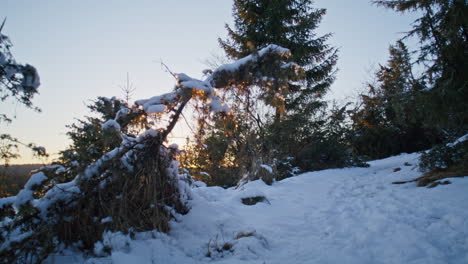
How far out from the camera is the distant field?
7.54ft

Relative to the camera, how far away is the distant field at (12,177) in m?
2.30

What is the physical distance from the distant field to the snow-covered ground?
1099 mm

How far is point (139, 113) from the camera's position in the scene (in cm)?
253

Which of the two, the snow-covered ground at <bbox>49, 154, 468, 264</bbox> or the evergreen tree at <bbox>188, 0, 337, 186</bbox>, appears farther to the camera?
the evergreen tree at <bbox>188, 0, 337, 186</bbox>

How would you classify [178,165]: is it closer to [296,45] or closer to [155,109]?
[155,109]

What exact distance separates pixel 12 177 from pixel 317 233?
3559mm

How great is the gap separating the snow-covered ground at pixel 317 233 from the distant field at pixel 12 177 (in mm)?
1099

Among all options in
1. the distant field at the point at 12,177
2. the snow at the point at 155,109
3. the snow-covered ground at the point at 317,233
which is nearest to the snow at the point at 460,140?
the snow-covered ground at the point at 317,233

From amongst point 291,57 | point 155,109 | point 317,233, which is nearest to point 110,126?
point 155,109

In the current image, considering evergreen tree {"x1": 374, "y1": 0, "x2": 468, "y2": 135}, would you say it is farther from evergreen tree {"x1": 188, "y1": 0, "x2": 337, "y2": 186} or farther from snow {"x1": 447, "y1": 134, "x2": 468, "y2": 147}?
evergreen tree {"x1": 188, "y1": 0, "x2": 337, "y2": 186}

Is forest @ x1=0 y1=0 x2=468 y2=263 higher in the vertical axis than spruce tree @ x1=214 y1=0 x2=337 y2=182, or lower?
lower

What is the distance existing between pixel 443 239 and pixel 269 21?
10334 mm

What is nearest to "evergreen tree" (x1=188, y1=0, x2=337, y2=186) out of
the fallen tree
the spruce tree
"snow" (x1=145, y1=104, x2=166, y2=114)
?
the spruce tree

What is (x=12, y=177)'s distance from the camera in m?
2.49
